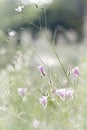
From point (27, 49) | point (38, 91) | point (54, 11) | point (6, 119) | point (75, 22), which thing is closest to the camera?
point (6, 119)

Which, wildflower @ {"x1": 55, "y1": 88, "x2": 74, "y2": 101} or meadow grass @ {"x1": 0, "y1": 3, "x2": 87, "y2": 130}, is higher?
wildflower @ {"x1": 55, "y1": 88, "x2": 74, "y2": 101}

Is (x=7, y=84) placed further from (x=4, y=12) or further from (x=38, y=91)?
(x=4, y=12)

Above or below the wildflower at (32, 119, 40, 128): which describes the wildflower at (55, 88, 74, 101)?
above

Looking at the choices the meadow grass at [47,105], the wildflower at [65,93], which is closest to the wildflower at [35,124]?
the meadow grass at [47,105]

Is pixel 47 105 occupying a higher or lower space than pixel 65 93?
lower

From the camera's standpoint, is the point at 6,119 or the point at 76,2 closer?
the point at 6,119

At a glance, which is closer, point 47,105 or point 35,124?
point 35,124

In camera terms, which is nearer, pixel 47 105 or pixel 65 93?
pixel 65 93

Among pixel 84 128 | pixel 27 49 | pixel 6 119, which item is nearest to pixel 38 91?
pixel 6 119

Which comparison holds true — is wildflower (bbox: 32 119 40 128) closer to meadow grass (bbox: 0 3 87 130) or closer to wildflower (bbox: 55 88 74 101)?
meadow grass (bbox: 0 3 87 130)

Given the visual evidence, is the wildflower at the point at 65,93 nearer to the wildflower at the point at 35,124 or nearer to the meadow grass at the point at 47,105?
the meadow grass at the point at 47,105

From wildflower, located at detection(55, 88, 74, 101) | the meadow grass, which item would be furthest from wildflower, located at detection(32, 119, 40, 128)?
wildflower, located at detection(55, 88, 74, 101)
